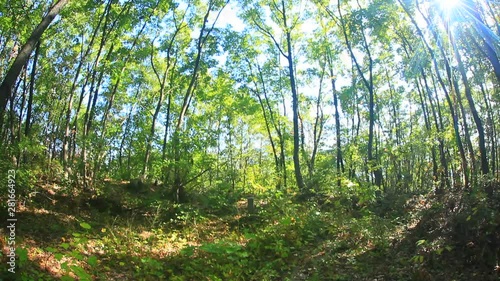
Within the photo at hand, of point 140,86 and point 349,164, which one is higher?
point 140,86

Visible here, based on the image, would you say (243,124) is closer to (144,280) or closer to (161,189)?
(161,189)

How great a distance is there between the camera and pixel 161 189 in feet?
41.1

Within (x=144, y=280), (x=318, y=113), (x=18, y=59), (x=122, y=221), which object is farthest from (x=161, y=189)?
(x=318, y=113)

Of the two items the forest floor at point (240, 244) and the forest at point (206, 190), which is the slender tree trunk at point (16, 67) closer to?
the forest at point (206, 190)

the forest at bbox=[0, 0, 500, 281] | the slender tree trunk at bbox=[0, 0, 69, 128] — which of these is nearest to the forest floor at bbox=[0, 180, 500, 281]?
the forest at bbox=[0, 0, 500, 281]

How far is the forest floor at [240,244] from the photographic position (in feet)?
18.1

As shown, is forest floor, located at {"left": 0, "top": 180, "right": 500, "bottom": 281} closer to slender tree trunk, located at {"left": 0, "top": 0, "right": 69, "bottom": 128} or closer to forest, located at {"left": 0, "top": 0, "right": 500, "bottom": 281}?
forest, located at {"left": 0, "top": 0, "right": 500, "bottom": 281}

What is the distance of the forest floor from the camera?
217 inches

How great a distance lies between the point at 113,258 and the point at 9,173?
299 centimetres

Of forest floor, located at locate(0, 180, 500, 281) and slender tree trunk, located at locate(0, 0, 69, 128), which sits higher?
slender tree trunk, located at locate(0, 0, 69, 128)

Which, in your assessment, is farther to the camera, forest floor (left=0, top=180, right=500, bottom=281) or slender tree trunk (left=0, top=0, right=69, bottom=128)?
forest floor (left=0, top=180, right=500, bottom=281)

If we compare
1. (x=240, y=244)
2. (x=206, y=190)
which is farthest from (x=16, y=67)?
(x=206, y=190)

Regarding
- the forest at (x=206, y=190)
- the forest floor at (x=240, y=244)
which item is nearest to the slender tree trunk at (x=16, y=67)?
the forest at (x=206, y=190)

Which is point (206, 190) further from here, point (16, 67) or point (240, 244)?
point (16, 67)
